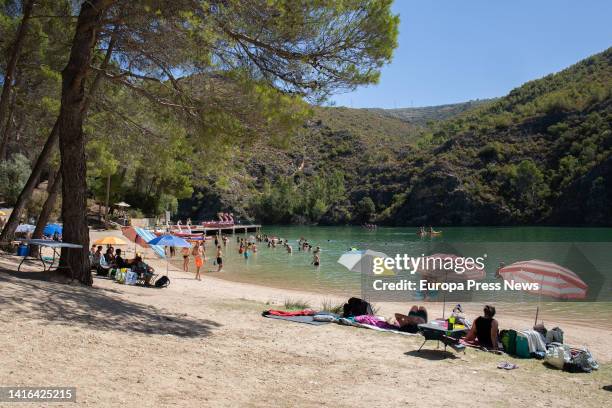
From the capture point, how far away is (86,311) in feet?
25.6

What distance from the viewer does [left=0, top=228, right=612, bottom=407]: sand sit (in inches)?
201

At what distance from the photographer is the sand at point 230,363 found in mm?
5102

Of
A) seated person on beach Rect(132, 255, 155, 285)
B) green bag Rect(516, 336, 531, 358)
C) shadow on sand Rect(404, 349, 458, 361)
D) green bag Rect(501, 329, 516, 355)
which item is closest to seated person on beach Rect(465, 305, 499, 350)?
green bag Rect(501, 329, 516, 355)

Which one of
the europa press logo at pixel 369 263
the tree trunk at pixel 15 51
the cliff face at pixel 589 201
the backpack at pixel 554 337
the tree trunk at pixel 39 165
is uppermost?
the cliff face at pixel 589 201

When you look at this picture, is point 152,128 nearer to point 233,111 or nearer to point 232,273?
point 233,111

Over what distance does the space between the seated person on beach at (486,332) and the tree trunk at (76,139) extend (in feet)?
25.5

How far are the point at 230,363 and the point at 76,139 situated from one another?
627cm

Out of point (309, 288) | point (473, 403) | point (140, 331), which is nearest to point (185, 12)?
point (140, 331)

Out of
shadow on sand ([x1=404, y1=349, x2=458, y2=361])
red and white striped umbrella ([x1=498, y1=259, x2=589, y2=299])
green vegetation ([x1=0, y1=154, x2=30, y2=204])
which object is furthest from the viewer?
green vegetation ([x1=0, y1=154, x2=30, y2=204])

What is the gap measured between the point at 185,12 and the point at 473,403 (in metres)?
7.32

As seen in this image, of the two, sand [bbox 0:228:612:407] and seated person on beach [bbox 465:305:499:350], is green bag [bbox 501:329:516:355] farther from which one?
sand [bbox 0:228:612:407]

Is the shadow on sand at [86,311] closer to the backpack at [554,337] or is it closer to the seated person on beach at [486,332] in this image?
the seated person on beach at [486,332]

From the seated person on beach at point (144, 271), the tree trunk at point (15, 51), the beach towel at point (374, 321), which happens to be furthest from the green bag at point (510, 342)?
the tree trunk at point (15, 51)

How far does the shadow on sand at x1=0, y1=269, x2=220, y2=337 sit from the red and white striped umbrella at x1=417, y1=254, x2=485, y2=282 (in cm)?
733
